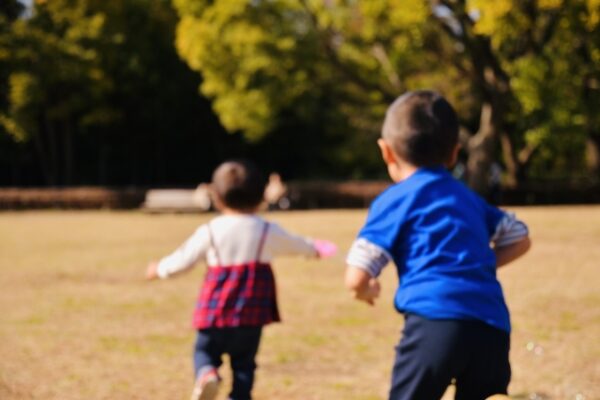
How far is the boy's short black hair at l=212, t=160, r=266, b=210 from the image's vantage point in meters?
4.57

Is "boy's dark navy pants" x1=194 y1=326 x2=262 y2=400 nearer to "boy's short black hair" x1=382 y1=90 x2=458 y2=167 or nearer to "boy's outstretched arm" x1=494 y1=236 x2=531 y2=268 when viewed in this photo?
"boy's outstretched arm" x1=494 y1=236 x2=531 y2=268

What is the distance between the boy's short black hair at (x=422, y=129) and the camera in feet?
9.60

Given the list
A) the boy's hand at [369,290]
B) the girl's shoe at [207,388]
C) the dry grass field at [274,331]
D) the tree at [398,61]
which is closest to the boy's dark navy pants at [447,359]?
the boy's hand at [369,290]

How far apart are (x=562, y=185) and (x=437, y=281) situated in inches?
1180

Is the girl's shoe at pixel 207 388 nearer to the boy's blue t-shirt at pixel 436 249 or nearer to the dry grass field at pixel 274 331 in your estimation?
the dry grass field at pixel 274 331

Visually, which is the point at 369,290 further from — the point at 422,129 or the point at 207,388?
the point at 207,388

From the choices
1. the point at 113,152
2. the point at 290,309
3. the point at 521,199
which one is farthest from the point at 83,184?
the point at 290,309

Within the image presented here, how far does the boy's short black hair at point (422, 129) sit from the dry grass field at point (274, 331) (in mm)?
2797

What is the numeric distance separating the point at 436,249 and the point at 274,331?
511 centimetres

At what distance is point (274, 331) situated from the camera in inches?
310

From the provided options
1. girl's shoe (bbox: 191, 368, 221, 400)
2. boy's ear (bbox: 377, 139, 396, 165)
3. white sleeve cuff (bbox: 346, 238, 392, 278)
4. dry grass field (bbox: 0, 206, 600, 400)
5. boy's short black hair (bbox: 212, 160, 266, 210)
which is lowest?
dry grass field (bbox: 0, 206, 600, 400)

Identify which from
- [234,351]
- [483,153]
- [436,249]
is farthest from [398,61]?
[436,249]

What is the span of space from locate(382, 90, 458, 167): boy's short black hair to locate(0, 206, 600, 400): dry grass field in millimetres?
2797

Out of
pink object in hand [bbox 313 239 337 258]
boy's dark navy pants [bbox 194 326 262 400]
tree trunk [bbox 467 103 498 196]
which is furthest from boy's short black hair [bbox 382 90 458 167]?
tree trunk [bbox 467 103 498 196]
